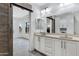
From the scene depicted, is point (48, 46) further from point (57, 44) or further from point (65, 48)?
point (65, 48)

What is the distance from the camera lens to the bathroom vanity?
1.71 meters

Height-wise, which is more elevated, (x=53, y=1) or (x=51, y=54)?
(x=53, y=1)

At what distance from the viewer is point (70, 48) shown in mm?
1732

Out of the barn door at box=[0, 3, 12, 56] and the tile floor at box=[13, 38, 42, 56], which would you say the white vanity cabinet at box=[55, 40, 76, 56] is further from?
the barn door at box=[0, 3, 12, 56]

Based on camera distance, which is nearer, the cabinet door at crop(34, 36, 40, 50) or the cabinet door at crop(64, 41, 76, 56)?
the cabinet door at crop(64, 41, 76, 56)

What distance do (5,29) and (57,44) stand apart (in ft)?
3.24

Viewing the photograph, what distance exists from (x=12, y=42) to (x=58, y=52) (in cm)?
84

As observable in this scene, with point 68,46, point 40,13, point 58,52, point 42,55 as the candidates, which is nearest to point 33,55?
point 42,55

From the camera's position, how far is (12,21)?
5.71 feet

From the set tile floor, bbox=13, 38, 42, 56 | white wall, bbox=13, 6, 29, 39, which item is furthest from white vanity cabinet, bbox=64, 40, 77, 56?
white wall, bbox=13, 6, 29, 39

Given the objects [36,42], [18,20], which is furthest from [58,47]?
[18,20]

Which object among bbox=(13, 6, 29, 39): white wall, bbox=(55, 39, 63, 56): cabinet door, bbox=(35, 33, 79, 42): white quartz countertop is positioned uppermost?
bbox=(13, 6, 29, 39): white wall

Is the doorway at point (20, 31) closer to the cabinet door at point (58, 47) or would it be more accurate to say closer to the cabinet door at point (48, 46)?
the cabinet door at point (48, 46)

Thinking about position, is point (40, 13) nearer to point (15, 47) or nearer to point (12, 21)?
point (12, 21)
